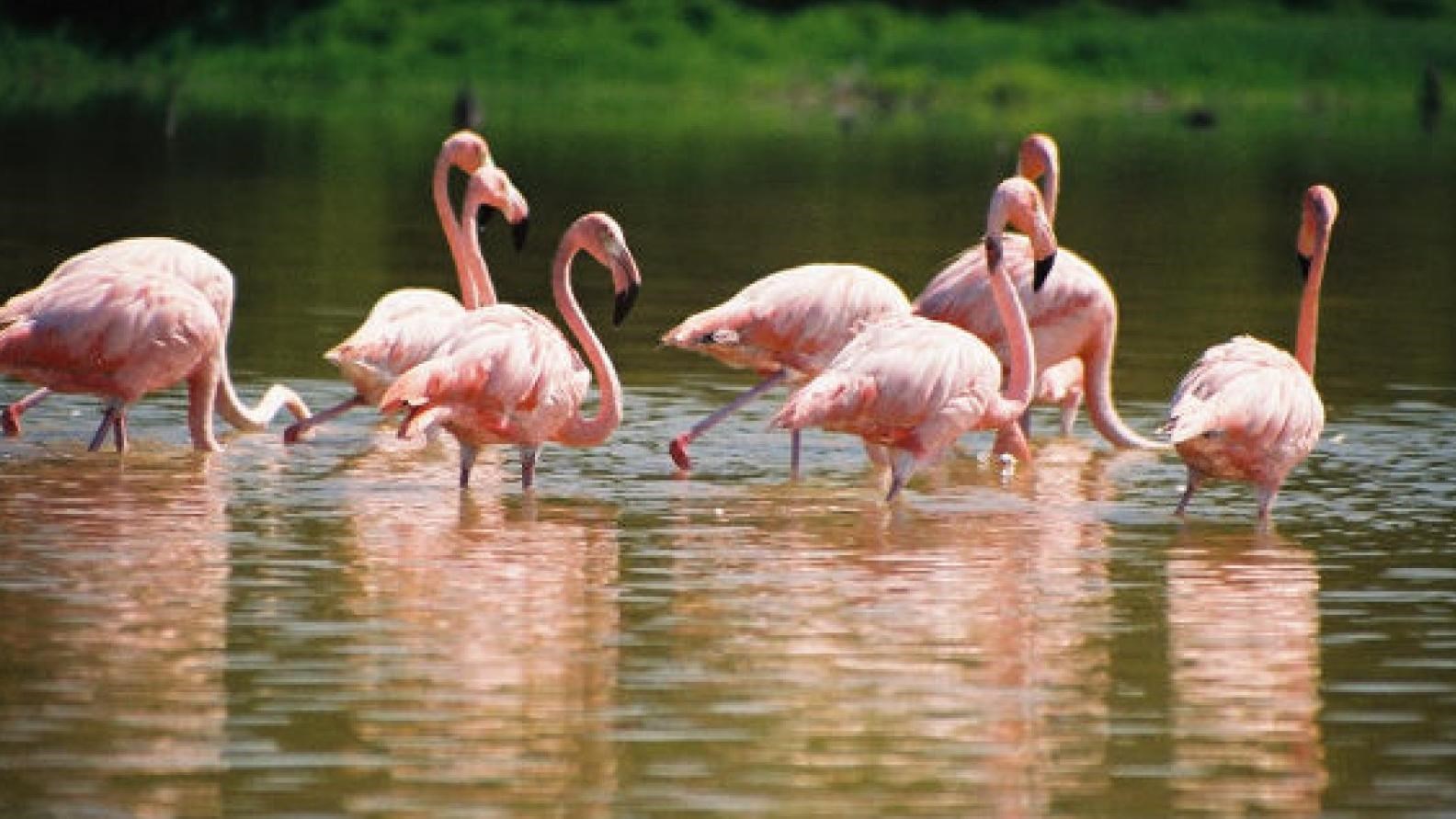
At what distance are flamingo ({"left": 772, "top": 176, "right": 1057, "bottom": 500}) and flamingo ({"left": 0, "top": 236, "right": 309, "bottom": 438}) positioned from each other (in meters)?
2.60

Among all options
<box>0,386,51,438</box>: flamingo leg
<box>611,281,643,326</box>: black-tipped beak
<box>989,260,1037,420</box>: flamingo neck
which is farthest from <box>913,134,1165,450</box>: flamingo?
<box>0,386,51,438</box>: flamingo leg

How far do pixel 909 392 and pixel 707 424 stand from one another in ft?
5.03

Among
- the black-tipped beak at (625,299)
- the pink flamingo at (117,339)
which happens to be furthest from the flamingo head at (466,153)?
the black-tipped beak at (625,299)

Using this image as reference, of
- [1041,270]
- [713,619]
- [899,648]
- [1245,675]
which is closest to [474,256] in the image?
[1041,270]

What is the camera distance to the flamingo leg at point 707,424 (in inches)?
456

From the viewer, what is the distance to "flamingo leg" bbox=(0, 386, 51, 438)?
12078 millimetres

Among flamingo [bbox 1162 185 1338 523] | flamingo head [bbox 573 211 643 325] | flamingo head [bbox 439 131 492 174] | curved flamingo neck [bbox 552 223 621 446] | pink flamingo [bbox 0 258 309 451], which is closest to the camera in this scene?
flamingo [bbox 1162 185 1338 523]

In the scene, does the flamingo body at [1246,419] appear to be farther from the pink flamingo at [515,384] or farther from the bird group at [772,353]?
the pink flamingo at [515,384]

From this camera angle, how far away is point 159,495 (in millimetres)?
10703

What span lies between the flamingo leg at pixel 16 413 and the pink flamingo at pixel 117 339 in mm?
389

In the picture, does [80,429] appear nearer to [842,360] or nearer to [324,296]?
[842,360]

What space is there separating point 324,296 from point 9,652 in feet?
30.9

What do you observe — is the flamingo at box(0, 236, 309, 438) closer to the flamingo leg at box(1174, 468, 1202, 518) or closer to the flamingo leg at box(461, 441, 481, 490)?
the flamingo leg at box(461, 441, 481, 490)

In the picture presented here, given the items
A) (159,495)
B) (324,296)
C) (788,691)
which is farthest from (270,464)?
(324,296)
